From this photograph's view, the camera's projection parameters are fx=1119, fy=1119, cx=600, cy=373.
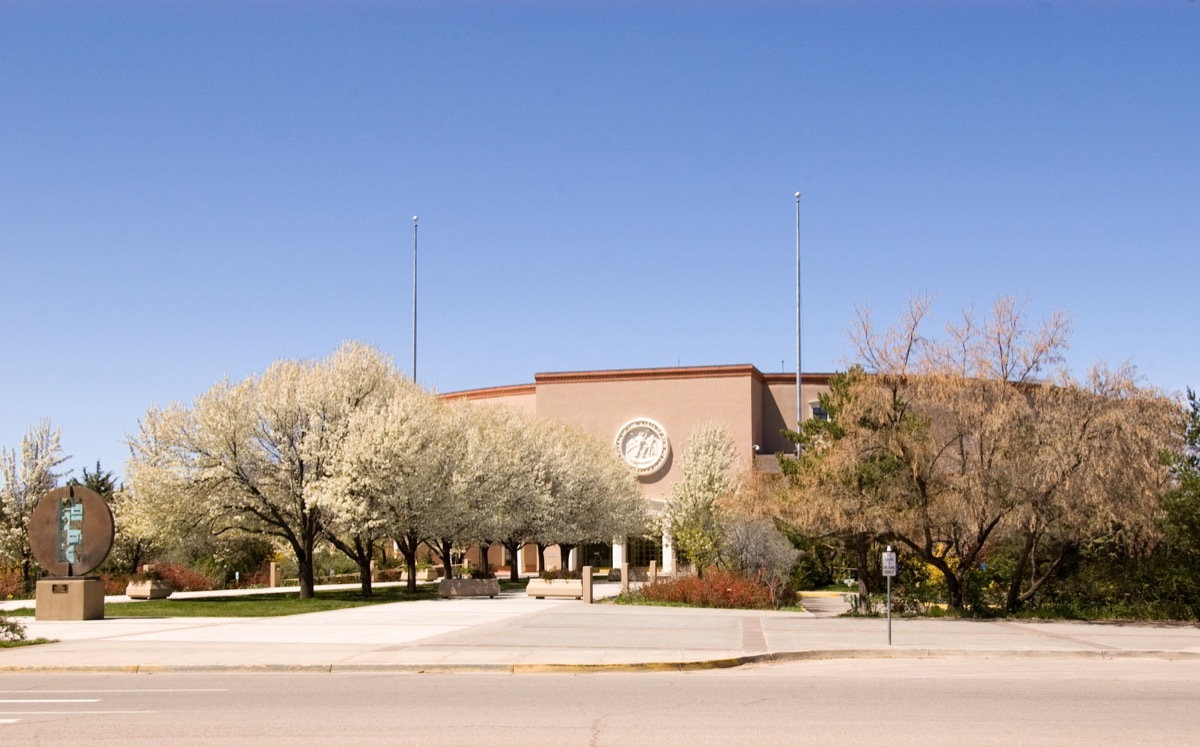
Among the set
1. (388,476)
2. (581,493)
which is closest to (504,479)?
(581,493)

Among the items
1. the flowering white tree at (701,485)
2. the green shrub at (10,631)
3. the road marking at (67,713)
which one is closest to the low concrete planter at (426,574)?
the flowering white tree at (701,485)

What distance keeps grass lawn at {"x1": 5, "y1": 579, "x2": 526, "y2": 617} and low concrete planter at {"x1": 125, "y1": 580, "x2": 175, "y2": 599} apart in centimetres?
52

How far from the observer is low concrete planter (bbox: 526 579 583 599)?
120 ft

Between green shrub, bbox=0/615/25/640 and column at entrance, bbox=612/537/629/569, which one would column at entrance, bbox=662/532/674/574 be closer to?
column at entrance, bbox=612/537/629/569

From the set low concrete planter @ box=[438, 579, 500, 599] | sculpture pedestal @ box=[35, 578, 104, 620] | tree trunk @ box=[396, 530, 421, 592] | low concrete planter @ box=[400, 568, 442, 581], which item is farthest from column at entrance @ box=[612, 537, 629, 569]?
sculpture pedestal @ box=[35, 578, 104, 620]

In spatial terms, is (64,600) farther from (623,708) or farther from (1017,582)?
(1017,582)

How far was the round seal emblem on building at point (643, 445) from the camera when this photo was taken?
6338 cm

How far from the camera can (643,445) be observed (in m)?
64.1

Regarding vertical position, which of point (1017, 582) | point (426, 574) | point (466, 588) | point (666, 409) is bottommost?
point (426, 574)

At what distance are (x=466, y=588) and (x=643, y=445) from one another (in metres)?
26.9

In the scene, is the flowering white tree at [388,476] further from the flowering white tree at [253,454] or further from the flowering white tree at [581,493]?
the flowering white tree at [581,493]

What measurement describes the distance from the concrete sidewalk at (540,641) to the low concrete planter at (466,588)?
9.11 m

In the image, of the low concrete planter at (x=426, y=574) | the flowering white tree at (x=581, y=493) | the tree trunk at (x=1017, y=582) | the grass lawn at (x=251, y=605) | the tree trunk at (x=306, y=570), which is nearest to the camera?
the tree trunk at (x=1017, y=582)

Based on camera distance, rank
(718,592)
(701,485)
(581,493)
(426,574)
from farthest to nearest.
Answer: (426,574), (701,485), (581,493), (718,592)
